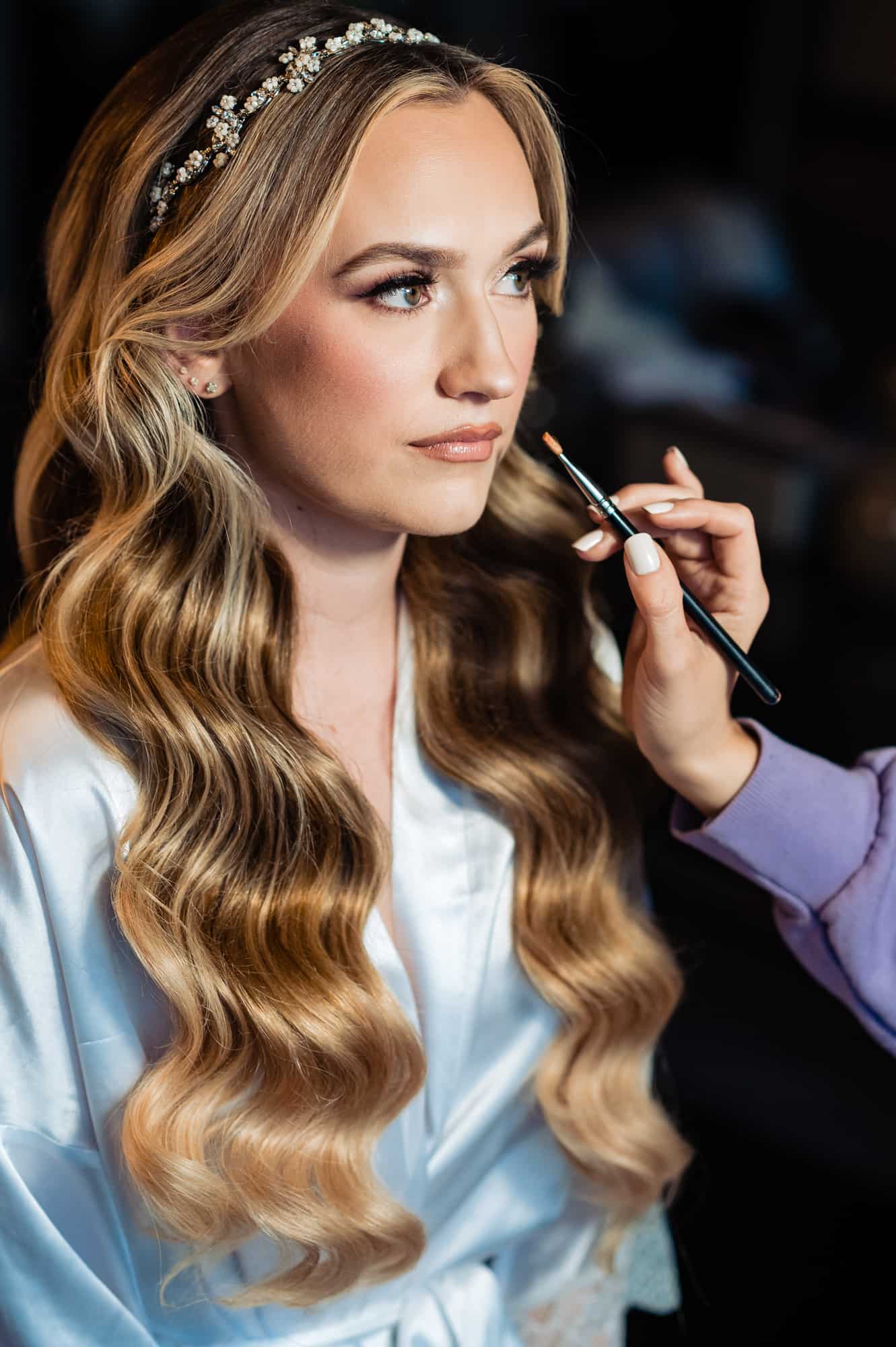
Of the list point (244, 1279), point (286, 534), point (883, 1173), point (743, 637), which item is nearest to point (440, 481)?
point (286, 534)

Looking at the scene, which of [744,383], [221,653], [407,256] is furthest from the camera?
[744,383]

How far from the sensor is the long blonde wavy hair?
32.5 inches

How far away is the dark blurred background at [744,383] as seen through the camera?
1.38 m

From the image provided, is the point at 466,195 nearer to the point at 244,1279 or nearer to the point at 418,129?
the point at 418,129

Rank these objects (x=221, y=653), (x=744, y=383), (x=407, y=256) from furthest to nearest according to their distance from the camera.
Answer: (x=744, y=383) < (x=221, y=653) < (x=407, y=256)

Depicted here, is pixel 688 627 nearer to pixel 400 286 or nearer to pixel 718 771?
pixel 718 771

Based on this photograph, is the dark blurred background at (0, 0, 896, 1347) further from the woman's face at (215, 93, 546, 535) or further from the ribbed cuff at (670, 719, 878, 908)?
the ribbed cuff at (670, 719, 878, 908)

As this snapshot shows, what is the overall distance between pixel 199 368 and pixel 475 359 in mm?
185

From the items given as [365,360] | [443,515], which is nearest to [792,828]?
[443,515]

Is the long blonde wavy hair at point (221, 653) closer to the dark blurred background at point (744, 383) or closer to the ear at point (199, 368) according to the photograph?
the ear at point (199, 368)

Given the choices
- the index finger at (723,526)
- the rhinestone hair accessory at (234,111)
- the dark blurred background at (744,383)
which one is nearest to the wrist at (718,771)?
the index finger at (723,526)

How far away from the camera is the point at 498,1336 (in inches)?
40.3

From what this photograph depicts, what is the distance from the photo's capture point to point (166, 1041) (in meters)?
0.89

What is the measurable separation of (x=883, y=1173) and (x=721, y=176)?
2485mm
